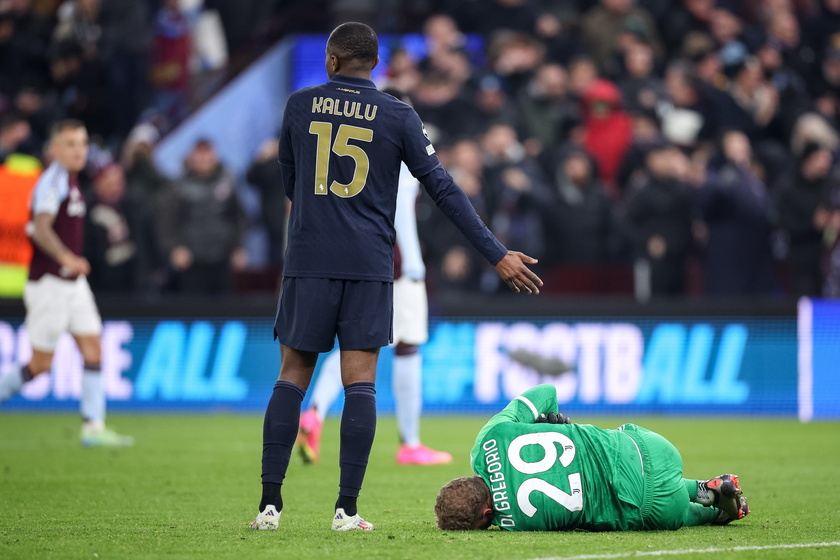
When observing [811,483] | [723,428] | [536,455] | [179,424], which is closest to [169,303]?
[179,424]

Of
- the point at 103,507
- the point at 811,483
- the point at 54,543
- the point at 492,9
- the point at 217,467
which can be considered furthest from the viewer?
the point at 492,9

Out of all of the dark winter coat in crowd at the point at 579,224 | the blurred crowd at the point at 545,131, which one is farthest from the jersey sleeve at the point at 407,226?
the dark winter coat in crowd at the point at 579,224

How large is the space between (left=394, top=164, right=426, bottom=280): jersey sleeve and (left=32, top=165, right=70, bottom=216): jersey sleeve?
→ 299cm

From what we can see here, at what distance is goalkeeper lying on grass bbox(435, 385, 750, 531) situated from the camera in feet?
18.6

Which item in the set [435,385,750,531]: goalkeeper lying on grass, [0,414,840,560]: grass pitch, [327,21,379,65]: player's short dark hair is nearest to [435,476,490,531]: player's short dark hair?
[435,385,750,531]: goalkeeper lying on grass

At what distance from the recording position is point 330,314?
576 cm

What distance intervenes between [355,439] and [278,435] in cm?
34

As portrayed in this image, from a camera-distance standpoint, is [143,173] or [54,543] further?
[143,173]

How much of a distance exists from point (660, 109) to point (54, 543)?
1231cm

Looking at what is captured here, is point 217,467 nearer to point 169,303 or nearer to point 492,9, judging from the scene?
point 169,303

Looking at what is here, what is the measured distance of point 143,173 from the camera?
53.1 ft

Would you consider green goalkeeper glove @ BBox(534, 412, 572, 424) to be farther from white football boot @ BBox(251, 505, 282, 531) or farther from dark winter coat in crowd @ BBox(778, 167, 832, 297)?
dark winter coat in crowd @ BBox(778, 167, 832, 297)

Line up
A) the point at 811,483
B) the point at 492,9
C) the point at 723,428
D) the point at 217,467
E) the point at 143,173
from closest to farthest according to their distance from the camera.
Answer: the point at 811,483
the point at 217,467
the point at 723,428
the point at 143,173
the point at 492,9

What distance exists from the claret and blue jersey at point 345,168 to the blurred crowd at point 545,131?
8506 mm
